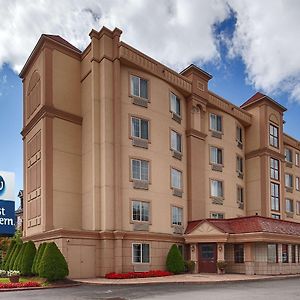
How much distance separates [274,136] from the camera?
4594 cm

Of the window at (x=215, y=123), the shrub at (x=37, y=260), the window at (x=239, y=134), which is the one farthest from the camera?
the window at (x=239, y=134)

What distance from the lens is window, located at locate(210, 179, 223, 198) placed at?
126ft

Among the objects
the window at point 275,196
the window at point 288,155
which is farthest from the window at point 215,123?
the window at point 288,155

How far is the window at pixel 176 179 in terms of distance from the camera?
33844 millimetres

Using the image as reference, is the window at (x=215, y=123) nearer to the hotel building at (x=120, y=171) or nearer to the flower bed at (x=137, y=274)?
the hotel building at (x=120, y=171)

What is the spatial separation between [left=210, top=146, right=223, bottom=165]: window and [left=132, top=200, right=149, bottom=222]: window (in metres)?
10.4

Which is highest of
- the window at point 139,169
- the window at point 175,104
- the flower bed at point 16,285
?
the window at point 175,104

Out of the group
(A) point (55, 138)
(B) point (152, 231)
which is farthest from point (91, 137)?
(B) point (152, 231)

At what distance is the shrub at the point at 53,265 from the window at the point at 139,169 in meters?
8.09

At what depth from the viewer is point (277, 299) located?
16234mm

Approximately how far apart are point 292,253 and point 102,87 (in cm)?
1966

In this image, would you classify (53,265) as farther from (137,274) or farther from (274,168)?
(274,168)

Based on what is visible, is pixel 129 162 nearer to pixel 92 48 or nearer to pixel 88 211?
pixel 88 211

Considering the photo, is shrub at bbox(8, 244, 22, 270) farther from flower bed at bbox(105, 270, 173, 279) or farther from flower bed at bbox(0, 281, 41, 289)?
flower bed at bbox(0, 281, 41, 289)
